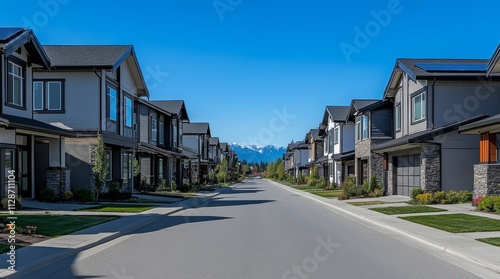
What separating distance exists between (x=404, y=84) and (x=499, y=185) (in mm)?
12326

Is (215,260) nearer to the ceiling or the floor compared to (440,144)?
nearer to the floor

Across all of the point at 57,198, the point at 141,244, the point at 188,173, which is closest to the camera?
the point at 141,244

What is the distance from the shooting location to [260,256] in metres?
10.8

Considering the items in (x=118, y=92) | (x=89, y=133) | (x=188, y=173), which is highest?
(x=118, y=92)

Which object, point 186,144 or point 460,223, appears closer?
point 460,223

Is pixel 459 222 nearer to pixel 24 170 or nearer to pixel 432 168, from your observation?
pixel 432 168

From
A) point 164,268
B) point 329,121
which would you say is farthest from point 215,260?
point 329,121

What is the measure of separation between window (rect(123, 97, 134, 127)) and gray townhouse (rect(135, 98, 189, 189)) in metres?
1.93

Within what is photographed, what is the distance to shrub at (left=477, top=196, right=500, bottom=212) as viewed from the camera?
1962cm

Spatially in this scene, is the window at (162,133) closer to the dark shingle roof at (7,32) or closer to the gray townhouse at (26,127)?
the gray townhouse at (26,127)

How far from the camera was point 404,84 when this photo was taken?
3209 cm

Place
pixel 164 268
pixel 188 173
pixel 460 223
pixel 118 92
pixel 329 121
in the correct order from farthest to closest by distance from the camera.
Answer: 1. pixel 188 173
2. pixel 329 121
3. pixel 118 92
4. pixel 460 223
5. pixel 164 268

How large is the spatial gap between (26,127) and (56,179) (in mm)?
5411

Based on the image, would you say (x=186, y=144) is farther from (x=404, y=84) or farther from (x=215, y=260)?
(x=215, y=260)
